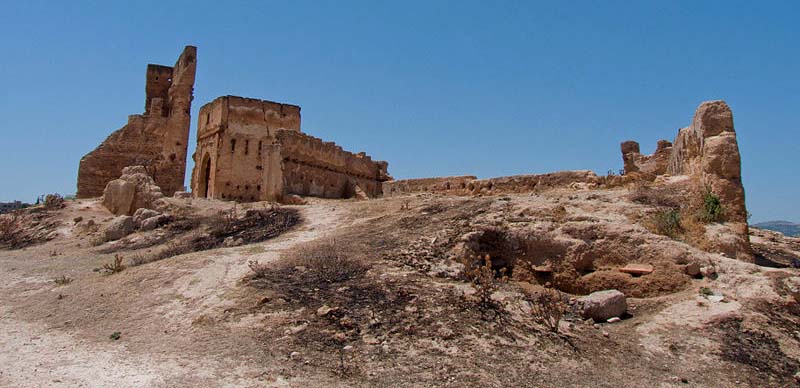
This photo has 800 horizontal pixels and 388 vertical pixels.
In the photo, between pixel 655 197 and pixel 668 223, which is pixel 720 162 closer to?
pixel 655 197

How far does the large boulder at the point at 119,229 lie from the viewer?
41.3ft

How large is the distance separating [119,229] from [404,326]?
10024 mm

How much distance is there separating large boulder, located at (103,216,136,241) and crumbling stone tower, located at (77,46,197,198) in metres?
12.0

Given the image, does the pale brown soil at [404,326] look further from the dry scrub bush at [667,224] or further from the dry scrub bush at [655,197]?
the dry scrub bush at [655,197]

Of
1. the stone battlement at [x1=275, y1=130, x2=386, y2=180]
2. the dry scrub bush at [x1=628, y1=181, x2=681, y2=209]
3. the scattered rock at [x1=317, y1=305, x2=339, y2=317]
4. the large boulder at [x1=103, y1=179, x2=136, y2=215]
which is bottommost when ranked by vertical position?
the scattered rock at [x1=317, y1=305, x2=339, y2=317]

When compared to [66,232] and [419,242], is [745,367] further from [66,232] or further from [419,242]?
[66,232]

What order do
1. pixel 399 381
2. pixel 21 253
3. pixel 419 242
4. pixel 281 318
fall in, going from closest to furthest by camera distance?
1. pixel 399 381
2. pixel 281 318
3. pixel 419 242
4. pixel 21 253

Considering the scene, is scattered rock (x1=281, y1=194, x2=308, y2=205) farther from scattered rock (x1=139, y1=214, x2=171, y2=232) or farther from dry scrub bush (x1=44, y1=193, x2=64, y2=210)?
dry scrub bush (x1=44, y1=193, x2=64, y2=210)

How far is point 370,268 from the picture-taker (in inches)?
278

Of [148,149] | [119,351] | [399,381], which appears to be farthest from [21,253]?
[148,149]

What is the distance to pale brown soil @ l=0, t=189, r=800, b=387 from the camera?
4.57 m

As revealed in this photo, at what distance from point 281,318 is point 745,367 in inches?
172

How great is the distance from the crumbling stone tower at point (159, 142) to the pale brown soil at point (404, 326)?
57.2 feet

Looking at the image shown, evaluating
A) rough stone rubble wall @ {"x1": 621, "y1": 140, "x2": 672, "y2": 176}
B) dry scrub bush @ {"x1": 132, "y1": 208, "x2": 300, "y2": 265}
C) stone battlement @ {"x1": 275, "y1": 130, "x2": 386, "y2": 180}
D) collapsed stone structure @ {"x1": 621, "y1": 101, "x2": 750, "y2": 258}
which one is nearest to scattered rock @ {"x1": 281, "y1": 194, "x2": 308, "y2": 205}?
stone battlement @ {"x1": 275, "y1": 130, "x2": 386, "y2": 180}
